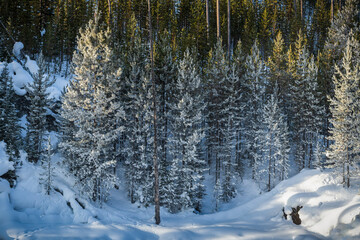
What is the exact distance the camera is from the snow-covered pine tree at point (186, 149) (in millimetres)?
20984

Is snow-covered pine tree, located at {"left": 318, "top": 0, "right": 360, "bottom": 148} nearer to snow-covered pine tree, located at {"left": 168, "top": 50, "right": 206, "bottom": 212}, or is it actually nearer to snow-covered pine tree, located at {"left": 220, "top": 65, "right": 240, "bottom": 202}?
snow-covered pine tree, located at {"left": 220, "top": 65, "right": 240, "bottom": 202}

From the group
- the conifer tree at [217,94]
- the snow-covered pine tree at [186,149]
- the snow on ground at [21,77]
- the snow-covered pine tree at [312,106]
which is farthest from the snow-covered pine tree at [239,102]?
the snow on ground at [21,77]

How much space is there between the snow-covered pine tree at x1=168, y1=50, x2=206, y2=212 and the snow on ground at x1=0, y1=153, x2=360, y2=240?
5.21 feet

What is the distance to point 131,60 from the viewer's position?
23594mm

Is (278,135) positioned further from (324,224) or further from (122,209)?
(122,209)

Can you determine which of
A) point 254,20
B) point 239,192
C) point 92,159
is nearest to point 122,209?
point 92,159

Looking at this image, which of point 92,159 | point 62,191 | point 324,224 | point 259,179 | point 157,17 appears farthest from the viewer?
point 157,17

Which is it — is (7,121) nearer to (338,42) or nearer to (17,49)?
(17,49)

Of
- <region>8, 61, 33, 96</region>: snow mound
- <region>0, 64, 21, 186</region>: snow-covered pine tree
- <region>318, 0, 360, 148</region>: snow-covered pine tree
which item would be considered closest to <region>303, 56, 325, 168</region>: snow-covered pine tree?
<region>318, 0, 360, 148</region>: snow-covered pine tree

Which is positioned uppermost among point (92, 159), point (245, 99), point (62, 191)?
point (245, 99)

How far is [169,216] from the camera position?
19.1 meters

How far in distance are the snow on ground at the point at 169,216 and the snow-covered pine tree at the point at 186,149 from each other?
62.6 inches

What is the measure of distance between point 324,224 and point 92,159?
17.2 meters

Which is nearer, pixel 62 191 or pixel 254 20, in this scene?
pixel 62 191
